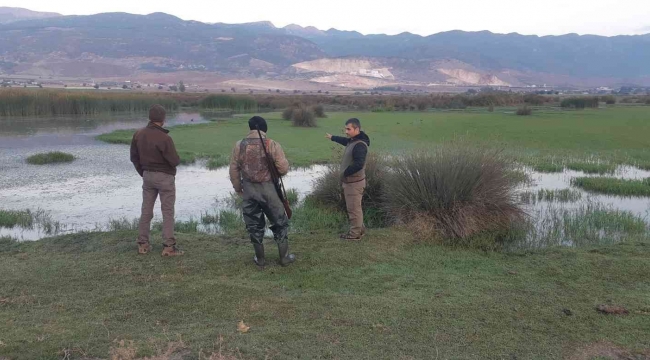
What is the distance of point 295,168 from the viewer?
1903 cm

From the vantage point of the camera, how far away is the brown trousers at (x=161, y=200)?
25.1 feet

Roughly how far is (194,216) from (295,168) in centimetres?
729

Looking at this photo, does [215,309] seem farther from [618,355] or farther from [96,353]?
[618,355]

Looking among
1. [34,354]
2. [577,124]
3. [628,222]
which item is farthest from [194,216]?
[577,124]

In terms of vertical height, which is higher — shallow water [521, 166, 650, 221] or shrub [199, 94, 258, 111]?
shrub [199, 94, 258, 111]

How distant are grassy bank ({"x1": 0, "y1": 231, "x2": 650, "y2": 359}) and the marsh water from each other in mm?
3617

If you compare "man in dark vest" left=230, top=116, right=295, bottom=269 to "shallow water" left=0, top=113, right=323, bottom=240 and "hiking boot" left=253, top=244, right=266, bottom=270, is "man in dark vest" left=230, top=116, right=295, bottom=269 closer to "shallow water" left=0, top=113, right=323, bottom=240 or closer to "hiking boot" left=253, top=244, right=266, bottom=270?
"hiking boot" left=253, top=244, right=266, bottom=270

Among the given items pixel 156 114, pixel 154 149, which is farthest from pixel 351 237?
pixel 156 114

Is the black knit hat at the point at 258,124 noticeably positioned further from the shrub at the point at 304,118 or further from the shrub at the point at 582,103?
the shrub at the point at 582,103

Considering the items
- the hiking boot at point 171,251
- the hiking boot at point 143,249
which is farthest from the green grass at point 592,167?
the hiking boot at point 143,249

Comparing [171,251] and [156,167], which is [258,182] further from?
[171,251]

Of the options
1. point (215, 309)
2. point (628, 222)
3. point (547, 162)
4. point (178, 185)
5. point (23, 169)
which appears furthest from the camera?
point (547, 162)

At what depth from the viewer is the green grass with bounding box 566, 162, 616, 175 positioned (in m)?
17.6

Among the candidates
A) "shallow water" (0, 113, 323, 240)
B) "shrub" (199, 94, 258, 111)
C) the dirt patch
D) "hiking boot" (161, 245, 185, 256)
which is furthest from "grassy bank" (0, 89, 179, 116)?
the dirt patch
